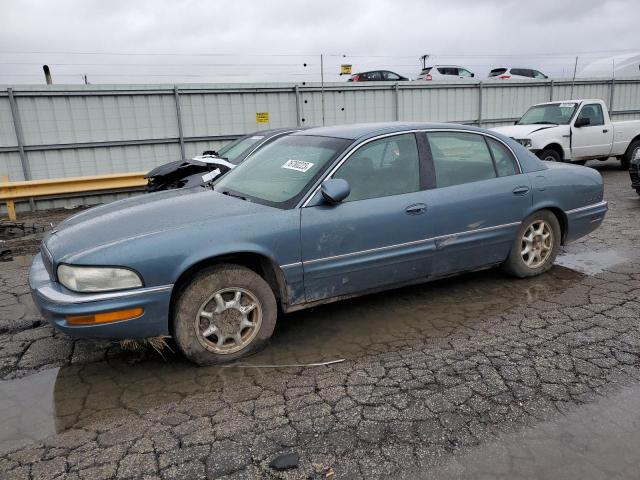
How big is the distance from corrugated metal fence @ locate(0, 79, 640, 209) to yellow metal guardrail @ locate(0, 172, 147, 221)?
872 millimetres

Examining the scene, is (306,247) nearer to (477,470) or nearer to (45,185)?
(477,470)

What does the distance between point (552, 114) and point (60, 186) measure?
10.8 metres

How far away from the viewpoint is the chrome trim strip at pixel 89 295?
3.11m

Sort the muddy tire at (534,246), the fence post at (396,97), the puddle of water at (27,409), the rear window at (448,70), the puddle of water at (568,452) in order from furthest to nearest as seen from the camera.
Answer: the rear window at (448,70), the fence post at (396,97), the muddy tire at (534,246), the puddle of water at (27,409), the puddle of water at (568,452)

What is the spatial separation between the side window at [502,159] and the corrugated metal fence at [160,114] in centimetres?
888

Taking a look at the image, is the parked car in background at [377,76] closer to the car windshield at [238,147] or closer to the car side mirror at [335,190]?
the car windshield at [238,147]

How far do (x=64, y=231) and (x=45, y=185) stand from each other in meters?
7.29

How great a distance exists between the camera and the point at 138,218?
3613 mm

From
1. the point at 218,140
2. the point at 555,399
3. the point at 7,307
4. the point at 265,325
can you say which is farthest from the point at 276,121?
the point at 555,399

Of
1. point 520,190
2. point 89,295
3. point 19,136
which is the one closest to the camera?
point 89,295

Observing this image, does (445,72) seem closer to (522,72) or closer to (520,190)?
(522,72)

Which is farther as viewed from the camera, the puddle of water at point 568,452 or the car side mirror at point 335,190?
the car side mirror at point 335,190

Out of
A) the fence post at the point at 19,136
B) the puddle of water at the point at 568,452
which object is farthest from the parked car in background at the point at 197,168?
the puddle of water at the point at 568,452

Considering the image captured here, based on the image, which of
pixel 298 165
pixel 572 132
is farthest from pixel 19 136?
pixel 572 132
